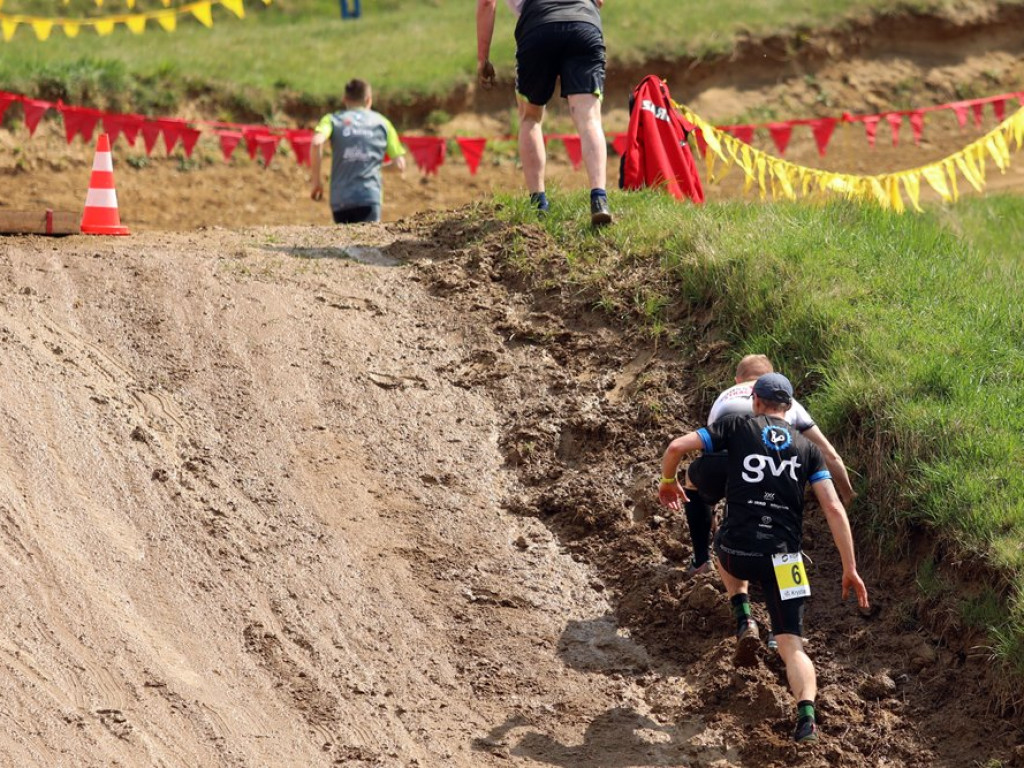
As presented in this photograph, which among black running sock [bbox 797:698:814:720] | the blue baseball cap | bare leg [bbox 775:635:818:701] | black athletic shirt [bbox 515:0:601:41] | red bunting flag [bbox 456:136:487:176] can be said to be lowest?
black running sock [bbox 797:698:814:720]

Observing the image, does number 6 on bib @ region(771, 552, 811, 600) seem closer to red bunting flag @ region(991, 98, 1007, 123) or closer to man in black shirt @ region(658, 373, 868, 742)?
man in black shirt @ region(658, 373, 868, 742)

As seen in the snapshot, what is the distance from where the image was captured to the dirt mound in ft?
20.4

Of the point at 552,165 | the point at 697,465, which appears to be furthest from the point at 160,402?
the point at 552,165

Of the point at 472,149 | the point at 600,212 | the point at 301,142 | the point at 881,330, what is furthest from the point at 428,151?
the point at 881,330

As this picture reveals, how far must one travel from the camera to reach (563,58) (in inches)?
383

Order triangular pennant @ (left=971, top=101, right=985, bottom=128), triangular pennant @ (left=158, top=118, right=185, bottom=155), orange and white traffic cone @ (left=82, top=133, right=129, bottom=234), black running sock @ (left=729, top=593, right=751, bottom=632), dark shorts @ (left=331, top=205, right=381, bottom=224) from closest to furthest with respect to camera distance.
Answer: black running sock @ (left=729, top=593, right=751, bottom=632) → orange and white traffic cone @ (left=82, top=133, right=129, bottom=234) → dark shorts @ (left=331, top=205, right=381, bottom=224) → triangular pennant @ (left=158, top=118, right=185, bottom=155) → triangular pennant @ (left=971, top=101, right=985, bottom=128)

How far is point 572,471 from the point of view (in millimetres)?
8086

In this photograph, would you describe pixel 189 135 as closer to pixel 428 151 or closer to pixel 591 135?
pixel 428 151

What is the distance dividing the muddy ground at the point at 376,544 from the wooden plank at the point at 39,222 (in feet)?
0.49

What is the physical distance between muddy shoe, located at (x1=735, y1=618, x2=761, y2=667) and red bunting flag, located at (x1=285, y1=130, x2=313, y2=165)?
909 centimetres

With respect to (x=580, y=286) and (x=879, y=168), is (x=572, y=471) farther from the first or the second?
(x=879, y=168)

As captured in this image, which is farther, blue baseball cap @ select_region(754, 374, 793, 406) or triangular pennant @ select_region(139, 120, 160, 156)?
triangular pennant @ select_region(139, 120, 160, 156)

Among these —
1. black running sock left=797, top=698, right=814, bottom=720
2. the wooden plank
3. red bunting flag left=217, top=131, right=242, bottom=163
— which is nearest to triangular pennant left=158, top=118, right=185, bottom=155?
red bunting flag left=217, top=131, right=242, bottom=163

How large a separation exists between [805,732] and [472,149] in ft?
33.8
